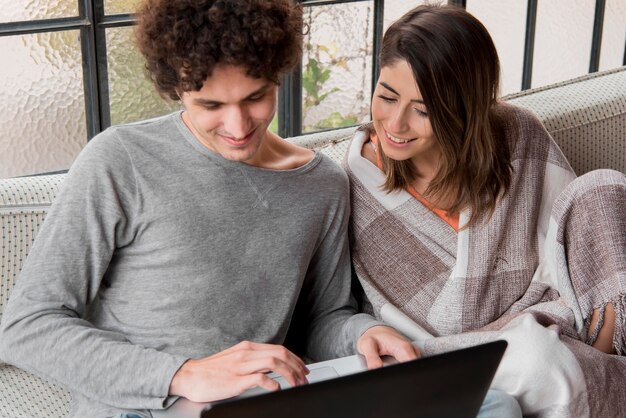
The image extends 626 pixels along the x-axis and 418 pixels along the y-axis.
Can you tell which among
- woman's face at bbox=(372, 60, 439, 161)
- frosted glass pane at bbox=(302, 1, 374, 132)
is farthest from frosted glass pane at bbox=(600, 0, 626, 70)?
woman's face at bbox=(372, 60, 439, 161)

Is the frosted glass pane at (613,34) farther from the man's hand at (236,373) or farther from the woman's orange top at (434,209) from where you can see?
the man's hand at (236,373)

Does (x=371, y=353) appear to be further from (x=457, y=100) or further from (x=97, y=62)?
(x=97, y=62)

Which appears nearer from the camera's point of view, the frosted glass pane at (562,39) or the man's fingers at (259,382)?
the man's fingers at (259,382)

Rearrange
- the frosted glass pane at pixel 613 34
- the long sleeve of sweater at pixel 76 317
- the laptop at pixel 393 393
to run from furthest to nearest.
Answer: the frosted glass pane at pixel 613 34
the long sleeve of sweater at pixel 76 317
the laptop at pixel 393 393

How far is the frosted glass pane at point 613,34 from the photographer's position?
12.9ft

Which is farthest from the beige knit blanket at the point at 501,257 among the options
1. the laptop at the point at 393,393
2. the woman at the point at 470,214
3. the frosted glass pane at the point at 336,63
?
the frosted glass pane at the point at 336,63

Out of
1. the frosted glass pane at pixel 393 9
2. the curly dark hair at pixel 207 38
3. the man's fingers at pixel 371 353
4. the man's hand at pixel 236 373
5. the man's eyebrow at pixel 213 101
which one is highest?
the curly dark hair at pixel 207 38

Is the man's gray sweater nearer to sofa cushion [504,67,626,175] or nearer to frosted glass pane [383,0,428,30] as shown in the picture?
sofa cushion [504,67,626,175]

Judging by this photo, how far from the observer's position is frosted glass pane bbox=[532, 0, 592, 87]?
149 inches

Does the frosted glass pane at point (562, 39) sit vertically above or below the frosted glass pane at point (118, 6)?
below

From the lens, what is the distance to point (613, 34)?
3.97 metres

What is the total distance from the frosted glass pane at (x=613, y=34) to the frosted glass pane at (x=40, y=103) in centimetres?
227

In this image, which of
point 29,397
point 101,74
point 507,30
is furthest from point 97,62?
point 507,30

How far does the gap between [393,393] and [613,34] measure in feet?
10.2
